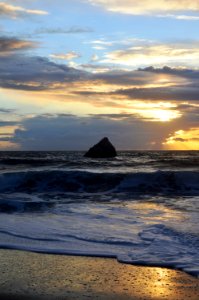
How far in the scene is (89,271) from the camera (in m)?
6.59

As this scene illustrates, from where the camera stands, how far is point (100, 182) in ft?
78.1

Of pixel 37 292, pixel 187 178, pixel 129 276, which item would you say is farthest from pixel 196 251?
pixel 187 178

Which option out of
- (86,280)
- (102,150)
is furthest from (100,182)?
(102,150)

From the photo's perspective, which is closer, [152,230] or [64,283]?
[64,283]

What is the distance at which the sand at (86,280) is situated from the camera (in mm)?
5477

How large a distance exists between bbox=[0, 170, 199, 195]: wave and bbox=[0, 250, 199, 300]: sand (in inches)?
549

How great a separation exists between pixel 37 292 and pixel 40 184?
18.2 m

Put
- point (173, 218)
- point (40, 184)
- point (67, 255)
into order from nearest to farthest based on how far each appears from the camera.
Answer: point (67, 255) → point (173, 218) → point (40, 184)

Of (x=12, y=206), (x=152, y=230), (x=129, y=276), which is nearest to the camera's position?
(x=129, y=276)

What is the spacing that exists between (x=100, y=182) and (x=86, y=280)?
58.2 feet

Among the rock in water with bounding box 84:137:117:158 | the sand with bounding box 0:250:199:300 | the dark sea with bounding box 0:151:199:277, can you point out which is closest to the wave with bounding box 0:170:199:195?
the dark sea with bounding box 0:151:199:277

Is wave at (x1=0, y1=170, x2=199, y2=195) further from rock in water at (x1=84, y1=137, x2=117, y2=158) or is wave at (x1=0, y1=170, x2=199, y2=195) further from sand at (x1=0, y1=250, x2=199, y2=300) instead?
rock in water at (x1=84, y1=137, x2=117, y2=158)

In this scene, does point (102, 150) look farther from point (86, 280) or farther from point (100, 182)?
point (86, 280)

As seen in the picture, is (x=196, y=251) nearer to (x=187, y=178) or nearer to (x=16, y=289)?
(x=16, y=289)
